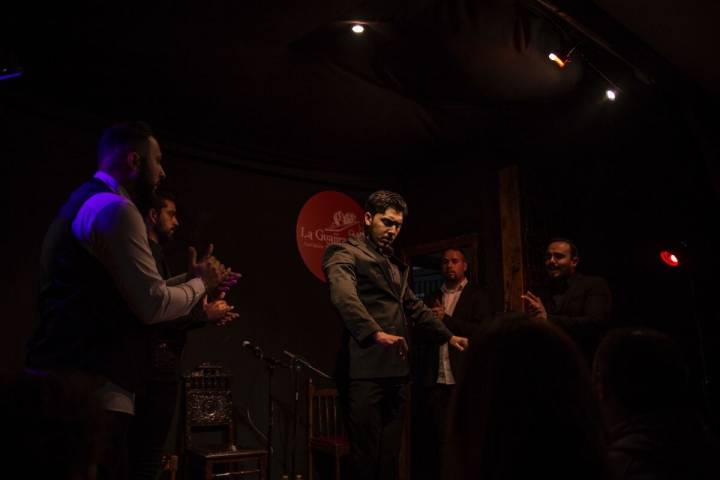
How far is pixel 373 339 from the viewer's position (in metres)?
2.78

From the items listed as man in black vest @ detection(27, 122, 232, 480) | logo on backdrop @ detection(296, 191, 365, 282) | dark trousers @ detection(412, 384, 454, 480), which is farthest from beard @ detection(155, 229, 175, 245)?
dark trousers @ detection(412, 384, 454, 480)

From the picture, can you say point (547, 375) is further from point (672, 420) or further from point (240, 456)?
point (240, 456)

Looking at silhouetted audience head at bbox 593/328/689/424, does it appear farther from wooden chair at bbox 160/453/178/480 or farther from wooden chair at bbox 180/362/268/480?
wooden chair at bbox 160/453/178/480

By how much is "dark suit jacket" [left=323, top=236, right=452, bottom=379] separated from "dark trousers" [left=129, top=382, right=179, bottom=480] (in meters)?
0.94

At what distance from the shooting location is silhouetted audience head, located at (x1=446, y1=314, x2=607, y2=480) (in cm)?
93

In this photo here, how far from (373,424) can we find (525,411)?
6.72ft

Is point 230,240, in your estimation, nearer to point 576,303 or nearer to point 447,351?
point 447,351

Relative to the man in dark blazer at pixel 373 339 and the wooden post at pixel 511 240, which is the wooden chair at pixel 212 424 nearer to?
the man in dark blazer at pixel 373 339

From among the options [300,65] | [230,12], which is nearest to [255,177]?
[300,65]

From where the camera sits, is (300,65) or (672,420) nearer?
(672,420)

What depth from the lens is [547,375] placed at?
3.20 ft

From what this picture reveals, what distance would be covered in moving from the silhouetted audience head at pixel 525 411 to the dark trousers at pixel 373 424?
1896 millimetres

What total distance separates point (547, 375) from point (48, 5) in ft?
12.9

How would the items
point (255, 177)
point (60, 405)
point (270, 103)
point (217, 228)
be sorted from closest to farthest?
point (60, 405) → point (270, 103) → point (217, 228) → point (255, 177)
